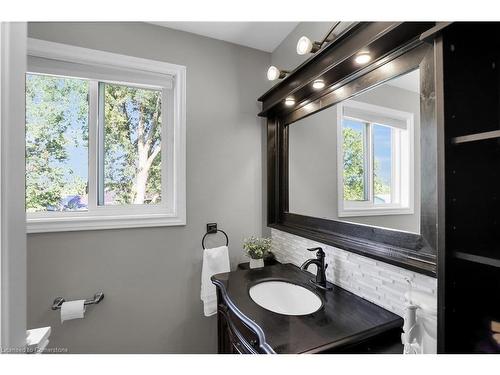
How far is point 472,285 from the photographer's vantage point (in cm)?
60

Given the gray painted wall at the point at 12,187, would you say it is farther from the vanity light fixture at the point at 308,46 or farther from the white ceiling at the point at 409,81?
the white ceiling at the point at 409,81

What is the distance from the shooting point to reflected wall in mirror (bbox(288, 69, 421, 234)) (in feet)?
2.76

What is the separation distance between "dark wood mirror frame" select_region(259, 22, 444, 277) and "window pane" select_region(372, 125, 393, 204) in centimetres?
15

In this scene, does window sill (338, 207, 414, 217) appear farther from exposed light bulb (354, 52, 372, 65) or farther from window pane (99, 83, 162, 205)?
window pane (99, 83, 162, 205)

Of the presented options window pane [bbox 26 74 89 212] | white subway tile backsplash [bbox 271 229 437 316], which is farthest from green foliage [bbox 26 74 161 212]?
white subway tile backsplash [bbox 271 229 437 316]

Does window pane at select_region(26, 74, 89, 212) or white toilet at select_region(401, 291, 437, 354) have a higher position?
window pane at select_region(26, 74, 89, 212)

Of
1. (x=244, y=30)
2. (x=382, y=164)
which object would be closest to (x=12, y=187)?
(x=382, y=164)

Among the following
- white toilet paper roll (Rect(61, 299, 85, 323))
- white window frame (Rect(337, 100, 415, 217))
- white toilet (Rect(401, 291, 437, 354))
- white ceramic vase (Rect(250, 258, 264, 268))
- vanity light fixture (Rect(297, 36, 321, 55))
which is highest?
vanity light fixture (Rect(297, 36, 321, 55))

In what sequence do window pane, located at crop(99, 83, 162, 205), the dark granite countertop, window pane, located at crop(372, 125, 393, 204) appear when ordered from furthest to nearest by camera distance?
window pane, located at crop(99, 83, 162, 205) < window pane, located at crop(372, 125, 393, 204) < the dark granite countertop

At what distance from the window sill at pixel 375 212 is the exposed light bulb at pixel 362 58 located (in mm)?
616

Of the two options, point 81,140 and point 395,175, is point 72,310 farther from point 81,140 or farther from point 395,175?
point 395,175
